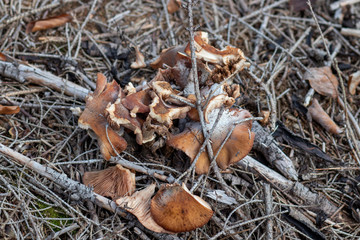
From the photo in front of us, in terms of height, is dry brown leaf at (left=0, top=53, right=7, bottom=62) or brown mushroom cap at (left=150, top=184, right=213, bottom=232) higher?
dry brown leaf at (left=0, top=53, right=7, bottom=62)

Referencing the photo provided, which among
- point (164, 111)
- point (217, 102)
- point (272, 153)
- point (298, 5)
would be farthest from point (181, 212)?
point (298, 5)

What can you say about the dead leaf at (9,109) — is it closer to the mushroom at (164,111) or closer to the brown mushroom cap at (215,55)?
the mushroom at (164,111)

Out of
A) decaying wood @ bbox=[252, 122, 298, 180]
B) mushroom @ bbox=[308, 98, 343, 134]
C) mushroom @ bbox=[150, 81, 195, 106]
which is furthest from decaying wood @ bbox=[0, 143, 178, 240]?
mushroom @ bbox=[308, 98, 343, 134]

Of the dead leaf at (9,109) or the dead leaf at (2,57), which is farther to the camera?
the dead leaf at (2,57)

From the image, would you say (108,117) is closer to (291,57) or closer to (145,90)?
(145,90)

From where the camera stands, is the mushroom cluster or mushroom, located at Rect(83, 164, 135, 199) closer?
the mushroom cluster

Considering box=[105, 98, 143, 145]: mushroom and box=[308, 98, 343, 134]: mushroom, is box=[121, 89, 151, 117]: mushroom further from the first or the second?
box=[308, 98, 343, 134]: mushroom

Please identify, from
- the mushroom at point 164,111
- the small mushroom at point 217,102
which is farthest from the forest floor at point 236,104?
the small mushroom at point 217,102

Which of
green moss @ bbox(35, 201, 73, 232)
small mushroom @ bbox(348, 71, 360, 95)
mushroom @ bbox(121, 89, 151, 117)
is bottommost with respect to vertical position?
green moss @ bbox(35, 201, 73, 232)
